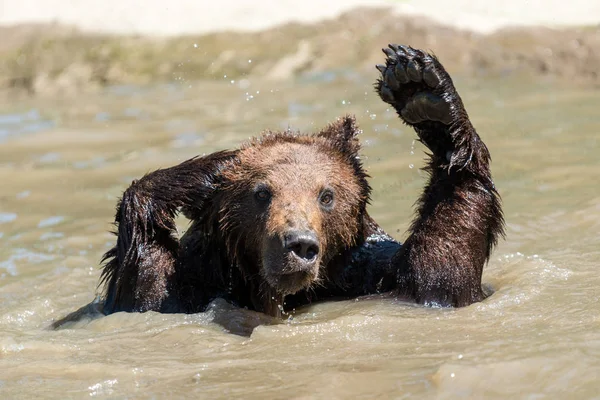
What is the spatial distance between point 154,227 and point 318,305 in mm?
1123

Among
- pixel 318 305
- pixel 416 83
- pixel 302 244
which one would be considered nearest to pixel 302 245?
pixel 302 244

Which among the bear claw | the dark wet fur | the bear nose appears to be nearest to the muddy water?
the dark wet fur

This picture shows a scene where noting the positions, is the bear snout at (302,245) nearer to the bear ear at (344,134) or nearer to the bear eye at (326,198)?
the bear eye at (326,198)

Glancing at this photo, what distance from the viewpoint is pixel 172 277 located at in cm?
609

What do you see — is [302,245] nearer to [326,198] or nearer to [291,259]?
[291,259]

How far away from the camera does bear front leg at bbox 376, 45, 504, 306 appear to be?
5.84 m

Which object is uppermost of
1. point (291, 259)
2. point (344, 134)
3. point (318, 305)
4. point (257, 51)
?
point (257, 51)

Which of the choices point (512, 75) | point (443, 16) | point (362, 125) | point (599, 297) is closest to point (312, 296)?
point (599, 297)

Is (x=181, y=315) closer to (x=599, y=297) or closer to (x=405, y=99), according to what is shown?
(x=405, y=99)

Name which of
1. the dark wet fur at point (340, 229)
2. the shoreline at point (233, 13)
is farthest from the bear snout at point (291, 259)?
the shoreline at point (233, 13)

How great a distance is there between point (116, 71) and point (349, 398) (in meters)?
12.8

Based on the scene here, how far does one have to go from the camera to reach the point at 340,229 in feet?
19.7

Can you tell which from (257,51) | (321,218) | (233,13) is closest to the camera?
(321,218)

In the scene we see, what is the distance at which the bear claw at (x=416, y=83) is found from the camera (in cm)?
579
